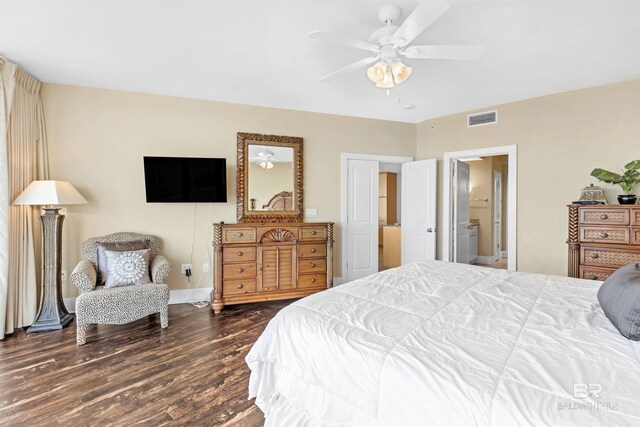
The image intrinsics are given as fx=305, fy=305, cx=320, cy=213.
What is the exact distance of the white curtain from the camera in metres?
2.73

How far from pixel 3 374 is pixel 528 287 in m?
3.67

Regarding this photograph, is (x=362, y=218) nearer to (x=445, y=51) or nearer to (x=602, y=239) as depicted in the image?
(x=602, y=239)

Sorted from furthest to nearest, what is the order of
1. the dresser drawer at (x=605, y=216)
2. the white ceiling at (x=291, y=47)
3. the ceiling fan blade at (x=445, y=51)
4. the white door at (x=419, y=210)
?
1. the white door at (x=419, y=210)
2. the dresser drawer at (x=605, y=216)
3. the white ceiling at (x=291, y=47)
4. the ceiling fan blade at (x=445, y=51)

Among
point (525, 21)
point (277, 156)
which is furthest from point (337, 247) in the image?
point (525, 21)

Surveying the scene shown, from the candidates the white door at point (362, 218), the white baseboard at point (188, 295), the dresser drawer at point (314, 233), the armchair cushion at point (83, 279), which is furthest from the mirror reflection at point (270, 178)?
the armchair cushion at point (83, 279)

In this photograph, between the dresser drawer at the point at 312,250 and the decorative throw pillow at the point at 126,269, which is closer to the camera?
the decorative throw pillow at the point at 126,269

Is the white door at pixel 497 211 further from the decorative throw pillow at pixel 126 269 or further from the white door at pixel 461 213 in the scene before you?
the decorative throw pillow at pixel 126 269

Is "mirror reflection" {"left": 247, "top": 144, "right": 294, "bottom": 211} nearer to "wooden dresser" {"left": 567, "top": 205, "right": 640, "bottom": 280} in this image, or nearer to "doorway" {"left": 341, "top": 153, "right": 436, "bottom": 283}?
"doorway" {"left": 341, "top": 153, "right": 436, "bottom": 283}

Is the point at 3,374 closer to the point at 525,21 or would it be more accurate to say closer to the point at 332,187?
the point at 332,187

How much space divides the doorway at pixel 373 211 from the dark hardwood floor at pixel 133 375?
6.24 feet

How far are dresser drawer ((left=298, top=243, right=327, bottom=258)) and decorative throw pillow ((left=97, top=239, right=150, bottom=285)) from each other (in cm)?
180

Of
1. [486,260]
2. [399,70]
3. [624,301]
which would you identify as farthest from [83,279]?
[486,260]

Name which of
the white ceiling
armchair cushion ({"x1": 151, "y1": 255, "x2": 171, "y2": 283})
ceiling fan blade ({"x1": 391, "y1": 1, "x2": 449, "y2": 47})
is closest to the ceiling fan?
ceiling fan blade ({"x1": 391, "y1": 1, "x2": 449, "y2": 47})

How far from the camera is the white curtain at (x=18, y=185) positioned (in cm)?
273
